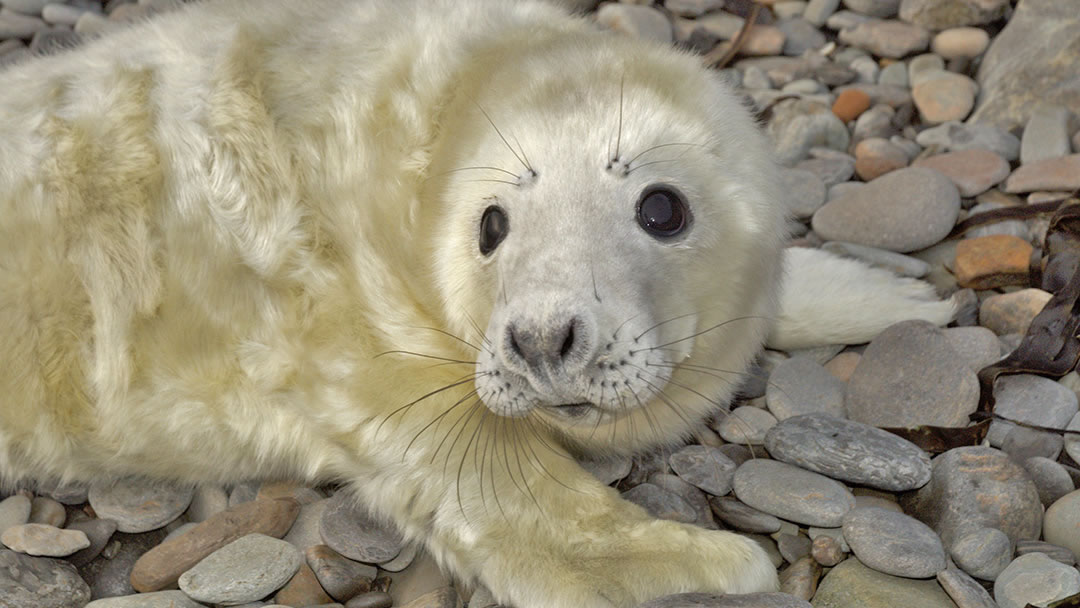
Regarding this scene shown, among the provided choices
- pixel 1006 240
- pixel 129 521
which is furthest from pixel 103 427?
pixel 1006 240

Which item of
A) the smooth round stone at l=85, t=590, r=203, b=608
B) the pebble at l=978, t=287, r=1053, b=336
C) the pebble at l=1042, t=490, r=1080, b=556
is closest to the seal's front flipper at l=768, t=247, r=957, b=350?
the pebble at l=978, t=287, r=1053, b=336

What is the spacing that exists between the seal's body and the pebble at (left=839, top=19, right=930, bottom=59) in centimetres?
207

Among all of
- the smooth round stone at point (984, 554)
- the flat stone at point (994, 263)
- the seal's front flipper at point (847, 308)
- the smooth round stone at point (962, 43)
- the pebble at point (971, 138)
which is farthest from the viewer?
the smooth round stone at point (962, 43)

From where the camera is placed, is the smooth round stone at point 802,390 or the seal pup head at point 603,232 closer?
the seal pup head at point 603,232

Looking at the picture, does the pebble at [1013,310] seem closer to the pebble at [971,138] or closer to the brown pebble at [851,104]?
the pebble at [971,138]

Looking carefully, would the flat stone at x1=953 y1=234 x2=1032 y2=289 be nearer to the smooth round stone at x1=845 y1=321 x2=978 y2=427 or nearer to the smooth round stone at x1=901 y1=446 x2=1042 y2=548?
the smooth round stone at x1=845 y1=321 x2=978 y2=427

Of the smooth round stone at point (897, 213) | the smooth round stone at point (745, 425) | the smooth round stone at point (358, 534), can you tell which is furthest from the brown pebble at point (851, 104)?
the smooth round stone at point (358, 534)

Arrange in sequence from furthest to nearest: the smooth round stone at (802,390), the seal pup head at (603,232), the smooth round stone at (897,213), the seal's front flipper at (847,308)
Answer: the smooth round stone at (897,213)
the seal's front flipper at (847,308)
the smooth round stone at (802,390)
the seal pup head at (603,232)

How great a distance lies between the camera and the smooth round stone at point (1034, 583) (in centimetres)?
206

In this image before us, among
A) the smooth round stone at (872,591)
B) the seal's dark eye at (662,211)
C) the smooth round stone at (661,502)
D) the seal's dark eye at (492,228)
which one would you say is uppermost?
the seal's dark eye at (662,211)

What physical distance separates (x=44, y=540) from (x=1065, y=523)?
213 centimetres

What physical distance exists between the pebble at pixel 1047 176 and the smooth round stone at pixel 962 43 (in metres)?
0.86

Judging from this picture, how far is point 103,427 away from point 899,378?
1849 mm

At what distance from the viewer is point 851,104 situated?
395 cm
